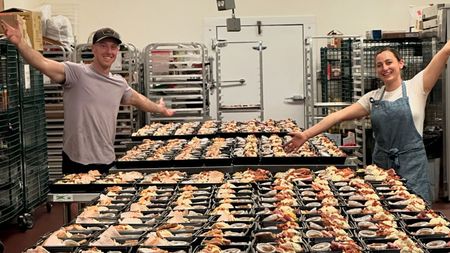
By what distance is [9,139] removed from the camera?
7.03 meters

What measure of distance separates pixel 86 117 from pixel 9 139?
6.99 ft

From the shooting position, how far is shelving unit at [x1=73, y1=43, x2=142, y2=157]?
9.02 metres

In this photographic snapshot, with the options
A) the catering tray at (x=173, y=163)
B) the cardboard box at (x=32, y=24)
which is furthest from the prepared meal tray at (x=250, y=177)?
the cardboard box at (x=32, y=24)

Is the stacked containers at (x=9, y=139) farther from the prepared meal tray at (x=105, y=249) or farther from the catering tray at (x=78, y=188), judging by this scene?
Result: the prepared meal tray at (x=105, y=249)

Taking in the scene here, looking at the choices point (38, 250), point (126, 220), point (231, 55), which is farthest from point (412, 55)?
point (38, 250)

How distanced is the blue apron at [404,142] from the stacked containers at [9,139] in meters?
3.75

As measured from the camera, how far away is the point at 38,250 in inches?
96.5

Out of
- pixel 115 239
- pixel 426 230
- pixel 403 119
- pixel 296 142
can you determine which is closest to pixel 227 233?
pixel 115 239

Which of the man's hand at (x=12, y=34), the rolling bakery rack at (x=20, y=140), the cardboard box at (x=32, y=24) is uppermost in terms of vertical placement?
the cardboard box at (x=32, y=24)

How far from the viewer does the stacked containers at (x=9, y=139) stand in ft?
22.5

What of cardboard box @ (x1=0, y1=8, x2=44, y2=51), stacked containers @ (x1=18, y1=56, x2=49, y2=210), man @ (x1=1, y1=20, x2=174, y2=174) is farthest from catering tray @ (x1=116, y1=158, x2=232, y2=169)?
stacked containers @ (x1=18, y1=56, x2=49, y2=210)

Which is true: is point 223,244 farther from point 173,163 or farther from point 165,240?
point 173,163

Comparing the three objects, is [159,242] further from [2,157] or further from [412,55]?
[412,55]

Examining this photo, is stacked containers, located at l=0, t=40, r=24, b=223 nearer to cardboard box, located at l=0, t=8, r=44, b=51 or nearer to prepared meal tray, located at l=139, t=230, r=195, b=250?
cardboard box, located at l=0, t=8, r=44, b=51
